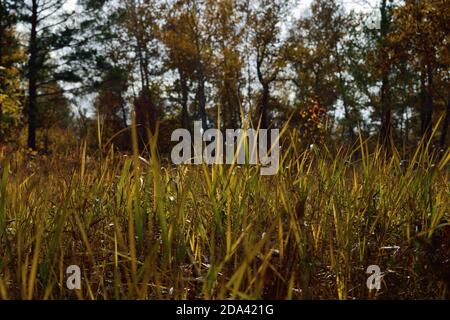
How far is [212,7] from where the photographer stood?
910 inches

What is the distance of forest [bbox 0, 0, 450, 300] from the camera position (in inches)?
50.9

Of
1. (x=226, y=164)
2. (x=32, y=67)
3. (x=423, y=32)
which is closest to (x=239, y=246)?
(x=226, y=164)

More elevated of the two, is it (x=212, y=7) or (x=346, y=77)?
(x=212, y=7)

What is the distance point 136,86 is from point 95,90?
414 inches

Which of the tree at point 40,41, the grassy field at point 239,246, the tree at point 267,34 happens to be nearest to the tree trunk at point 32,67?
the tree at point 40,41

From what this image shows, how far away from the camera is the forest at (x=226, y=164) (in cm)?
129

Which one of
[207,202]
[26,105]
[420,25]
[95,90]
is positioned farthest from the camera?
[26,105]

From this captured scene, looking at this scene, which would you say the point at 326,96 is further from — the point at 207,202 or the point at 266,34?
the point at 207,202

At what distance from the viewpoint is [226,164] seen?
6.64 feet

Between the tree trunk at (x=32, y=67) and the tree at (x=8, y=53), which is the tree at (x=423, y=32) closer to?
the tree at (x=8, y=53)

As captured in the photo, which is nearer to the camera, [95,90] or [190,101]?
[95,90]

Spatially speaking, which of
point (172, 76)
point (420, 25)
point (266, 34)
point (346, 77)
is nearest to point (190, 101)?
point (172, 76)
